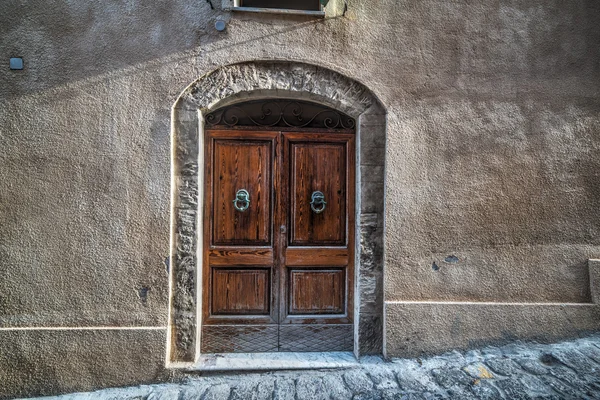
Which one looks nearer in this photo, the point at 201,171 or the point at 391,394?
the point at 391,394

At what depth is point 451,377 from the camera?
3008 mm

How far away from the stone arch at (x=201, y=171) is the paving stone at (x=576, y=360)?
1.52 meters

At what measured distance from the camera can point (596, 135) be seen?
3.45 meters

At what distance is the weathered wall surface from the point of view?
3084 mm

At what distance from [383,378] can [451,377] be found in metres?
0.55

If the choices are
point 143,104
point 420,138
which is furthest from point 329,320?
point 143,104

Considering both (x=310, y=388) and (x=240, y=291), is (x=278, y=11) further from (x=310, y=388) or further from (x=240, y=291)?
(x=310, y=388)

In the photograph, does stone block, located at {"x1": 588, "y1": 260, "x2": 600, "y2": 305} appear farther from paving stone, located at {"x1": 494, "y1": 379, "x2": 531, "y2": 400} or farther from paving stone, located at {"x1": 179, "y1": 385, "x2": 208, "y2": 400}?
paving stone, located at {"x1": 179, "y1": 385, "x2": 208, "y2": 400}

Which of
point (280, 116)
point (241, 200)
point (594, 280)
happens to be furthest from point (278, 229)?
point (594, 280)

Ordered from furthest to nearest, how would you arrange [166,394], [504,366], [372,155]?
[372,155]
[504,366]
[166,394]

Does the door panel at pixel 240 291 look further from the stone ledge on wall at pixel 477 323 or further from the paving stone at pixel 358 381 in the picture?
the stone ledge on wall at pixel 477 323

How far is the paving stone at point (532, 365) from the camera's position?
3.02 m

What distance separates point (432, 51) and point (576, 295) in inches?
102

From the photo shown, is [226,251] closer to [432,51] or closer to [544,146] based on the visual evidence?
[432,51]
